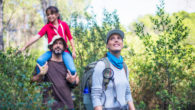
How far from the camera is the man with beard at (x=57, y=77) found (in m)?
3.43

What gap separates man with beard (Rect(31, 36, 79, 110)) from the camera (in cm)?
343

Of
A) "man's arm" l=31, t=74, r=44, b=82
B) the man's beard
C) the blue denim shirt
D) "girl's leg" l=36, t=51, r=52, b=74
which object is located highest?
the man's beard

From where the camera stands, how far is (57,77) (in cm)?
351

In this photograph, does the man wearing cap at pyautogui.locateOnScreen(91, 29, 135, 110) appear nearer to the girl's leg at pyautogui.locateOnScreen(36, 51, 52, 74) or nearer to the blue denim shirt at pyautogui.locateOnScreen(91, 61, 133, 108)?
the blue denim shirt at pyautogui.locateOnScreen(91, 61, 133, 108)

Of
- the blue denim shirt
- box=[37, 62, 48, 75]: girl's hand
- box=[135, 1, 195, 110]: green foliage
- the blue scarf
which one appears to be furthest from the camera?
box=[135, 1, 195, 110]: green foliage

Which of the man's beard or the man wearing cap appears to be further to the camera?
the man's beard

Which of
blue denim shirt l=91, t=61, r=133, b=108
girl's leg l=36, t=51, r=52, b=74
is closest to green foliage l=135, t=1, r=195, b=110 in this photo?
blue denim shirt l=91, t=61, r=133, b=108

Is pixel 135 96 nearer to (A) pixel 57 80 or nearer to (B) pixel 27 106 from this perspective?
(A) pixel 57 80

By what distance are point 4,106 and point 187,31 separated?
387 cm

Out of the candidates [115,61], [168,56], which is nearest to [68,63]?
[115,61]

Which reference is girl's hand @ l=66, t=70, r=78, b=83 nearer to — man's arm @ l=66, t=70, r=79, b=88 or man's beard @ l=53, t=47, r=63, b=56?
man's arm @ l=66, t=70, r=79, b=88

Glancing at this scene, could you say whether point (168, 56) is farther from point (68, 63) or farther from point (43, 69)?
point (43, 69)

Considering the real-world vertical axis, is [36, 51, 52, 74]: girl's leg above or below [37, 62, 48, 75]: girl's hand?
above

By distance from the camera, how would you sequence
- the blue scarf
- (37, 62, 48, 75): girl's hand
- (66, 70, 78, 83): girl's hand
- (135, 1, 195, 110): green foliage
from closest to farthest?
the blue scarf → (37, 62, 48, 75): girl's hand → (66, 70, 78, 83): girl's hand → (135, 1, 195, 110): green foliage
